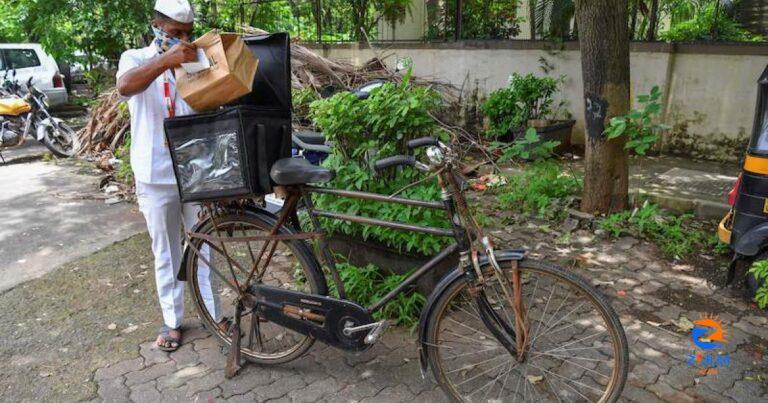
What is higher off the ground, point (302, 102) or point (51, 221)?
point (302, 102)

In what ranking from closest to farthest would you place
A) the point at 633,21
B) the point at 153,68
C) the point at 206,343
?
1. the point at 153,68
2. the point at 206,343
3. the point at 633,21

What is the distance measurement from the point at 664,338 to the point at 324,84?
17.4 feet

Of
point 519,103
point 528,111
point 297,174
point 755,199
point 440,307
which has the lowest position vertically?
point 440,307

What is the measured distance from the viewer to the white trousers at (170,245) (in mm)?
2984

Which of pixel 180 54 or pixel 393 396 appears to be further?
pixel 393 396

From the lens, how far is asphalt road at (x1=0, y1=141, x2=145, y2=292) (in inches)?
181

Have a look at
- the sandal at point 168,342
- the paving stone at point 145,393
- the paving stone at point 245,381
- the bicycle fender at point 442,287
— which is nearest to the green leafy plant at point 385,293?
the paving stone at point 245,381

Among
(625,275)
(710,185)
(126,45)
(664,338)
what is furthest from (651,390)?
(126,45)

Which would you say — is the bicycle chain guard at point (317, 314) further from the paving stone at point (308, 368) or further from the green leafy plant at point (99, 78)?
the green leafy plant at point (99, 78)

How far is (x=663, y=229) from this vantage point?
188 inches

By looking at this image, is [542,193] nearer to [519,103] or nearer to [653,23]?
[519,103]

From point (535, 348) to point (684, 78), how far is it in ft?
18.4

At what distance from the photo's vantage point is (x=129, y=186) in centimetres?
662

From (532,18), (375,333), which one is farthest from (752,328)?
(532,18)
